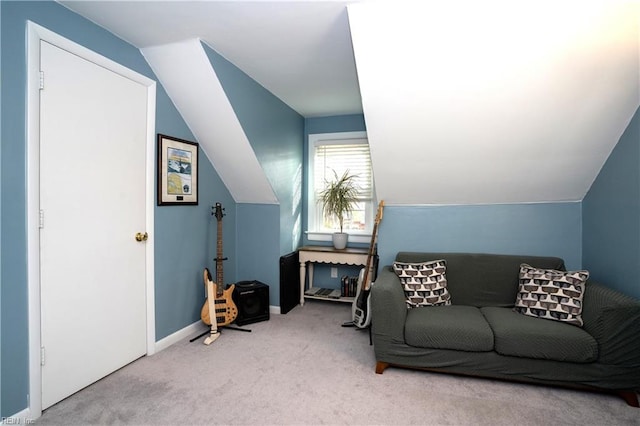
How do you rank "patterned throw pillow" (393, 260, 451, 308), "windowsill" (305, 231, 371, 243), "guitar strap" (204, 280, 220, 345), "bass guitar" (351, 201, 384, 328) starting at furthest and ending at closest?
"windowsill" (305, 231, 371, 243) < "bass guitar" (351, 201, 384, 328) < "guitar strap" (204, 280, 220, 345) < "patterned throw pillow" (393, 260, 451, 308)

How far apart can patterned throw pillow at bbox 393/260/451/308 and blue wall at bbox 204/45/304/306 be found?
1.54 metres

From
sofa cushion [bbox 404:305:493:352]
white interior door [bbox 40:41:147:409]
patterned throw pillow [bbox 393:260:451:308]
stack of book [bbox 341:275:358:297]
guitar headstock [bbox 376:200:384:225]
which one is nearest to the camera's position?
Result: white interior door [bbox 40:41:147:409]

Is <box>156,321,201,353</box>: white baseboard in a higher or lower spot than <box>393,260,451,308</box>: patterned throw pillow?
lower

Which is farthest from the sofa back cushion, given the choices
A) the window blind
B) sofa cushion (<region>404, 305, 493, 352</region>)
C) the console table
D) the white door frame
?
the white door frame

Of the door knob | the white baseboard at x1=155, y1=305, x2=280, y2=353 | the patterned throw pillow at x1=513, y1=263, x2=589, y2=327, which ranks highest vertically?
the door knob

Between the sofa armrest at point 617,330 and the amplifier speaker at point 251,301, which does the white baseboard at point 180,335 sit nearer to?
the amplifier speaker at point 251,301

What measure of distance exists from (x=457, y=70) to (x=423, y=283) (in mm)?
1645

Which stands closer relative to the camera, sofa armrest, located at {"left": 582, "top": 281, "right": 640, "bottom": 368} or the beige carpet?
the beige carpet

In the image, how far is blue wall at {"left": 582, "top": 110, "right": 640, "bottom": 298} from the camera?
239 cm

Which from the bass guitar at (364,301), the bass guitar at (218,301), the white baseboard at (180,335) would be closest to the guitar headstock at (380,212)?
the bass guitar at (364,301)

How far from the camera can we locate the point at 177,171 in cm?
299

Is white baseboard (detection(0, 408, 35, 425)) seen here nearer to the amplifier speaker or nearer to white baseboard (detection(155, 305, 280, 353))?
white baseboard (detection(155, 305, 280, 353))

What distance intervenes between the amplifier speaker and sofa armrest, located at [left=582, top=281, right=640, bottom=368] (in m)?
2.74

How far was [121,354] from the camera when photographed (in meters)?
2.52
